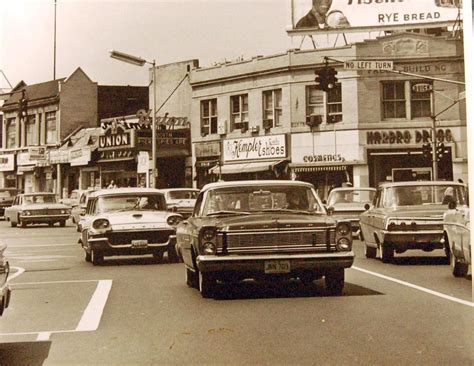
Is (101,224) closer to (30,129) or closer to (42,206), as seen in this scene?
(30,129)

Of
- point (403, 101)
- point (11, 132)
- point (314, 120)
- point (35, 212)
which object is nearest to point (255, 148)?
point (314, 120)

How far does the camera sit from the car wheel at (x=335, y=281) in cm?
927

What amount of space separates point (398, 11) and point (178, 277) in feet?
16.5

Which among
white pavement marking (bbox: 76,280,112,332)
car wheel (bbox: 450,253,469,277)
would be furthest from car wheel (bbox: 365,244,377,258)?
white pavement marking (bbox: 76,280,112,332)

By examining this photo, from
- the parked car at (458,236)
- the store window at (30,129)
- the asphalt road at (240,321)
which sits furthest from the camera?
the store window at (30,129)

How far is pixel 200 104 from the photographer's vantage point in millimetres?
39531

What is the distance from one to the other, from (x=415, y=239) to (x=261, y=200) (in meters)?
3.94

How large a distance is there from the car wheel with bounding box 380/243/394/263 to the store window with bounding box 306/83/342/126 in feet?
70.2

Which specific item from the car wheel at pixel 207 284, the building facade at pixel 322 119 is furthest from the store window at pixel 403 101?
the car wheel at pixel 207 284

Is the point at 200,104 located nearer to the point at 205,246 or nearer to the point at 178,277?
the point at 178,277

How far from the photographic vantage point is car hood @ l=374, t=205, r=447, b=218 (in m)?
12.7

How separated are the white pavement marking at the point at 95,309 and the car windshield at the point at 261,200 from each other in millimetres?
1687

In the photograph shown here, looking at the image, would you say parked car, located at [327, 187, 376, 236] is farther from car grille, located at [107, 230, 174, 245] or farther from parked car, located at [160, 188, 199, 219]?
car grille, located at [107, 230, 174, 245]

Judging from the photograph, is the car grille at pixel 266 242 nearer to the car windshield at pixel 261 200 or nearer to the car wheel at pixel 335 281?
the car wheel at pixel 335 281
